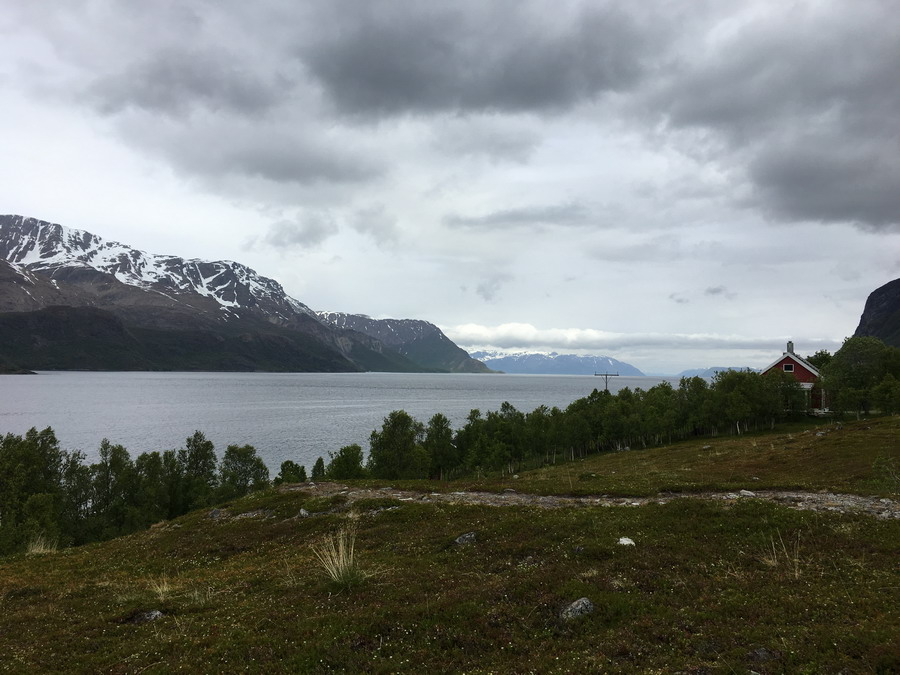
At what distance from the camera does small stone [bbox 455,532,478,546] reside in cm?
2018

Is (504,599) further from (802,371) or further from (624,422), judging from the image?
(802,371)

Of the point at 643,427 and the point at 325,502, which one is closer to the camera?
the point at 325,502

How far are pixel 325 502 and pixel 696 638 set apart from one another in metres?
24.9

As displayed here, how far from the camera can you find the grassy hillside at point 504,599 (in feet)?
35.3

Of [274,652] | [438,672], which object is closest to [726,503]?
[438,672]

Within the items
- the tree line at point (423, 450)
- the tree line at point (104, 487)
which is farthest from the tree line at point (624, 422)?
the tree line at point (104, 487)

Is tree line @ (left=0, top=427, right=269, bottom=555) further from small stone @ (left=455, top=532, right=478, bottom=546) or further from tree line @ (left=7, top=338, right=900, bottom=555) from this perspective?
small stone @ (left=455, top=532, right=478, bottom=546)

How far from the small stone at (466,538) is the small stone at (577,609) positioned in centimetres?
778

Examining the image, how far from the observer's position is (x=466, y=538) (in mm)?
20500

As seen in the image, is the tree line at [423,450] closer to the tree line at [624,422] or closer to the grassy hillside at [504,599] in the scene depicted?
the tree line at [624,422]

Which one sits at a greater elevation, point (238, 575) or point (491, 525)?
point (491, 525)

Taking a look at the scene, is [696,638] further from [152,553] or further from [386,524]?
[152,553]

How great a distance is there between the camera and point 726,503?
21.3 m

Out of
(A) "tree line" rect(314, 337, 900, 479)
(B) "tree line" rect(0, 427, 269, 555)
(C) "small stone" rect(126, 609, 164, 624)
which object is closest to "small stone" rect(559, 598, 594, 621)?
(C) "small stone" rect(126, 609, 164, 624)
